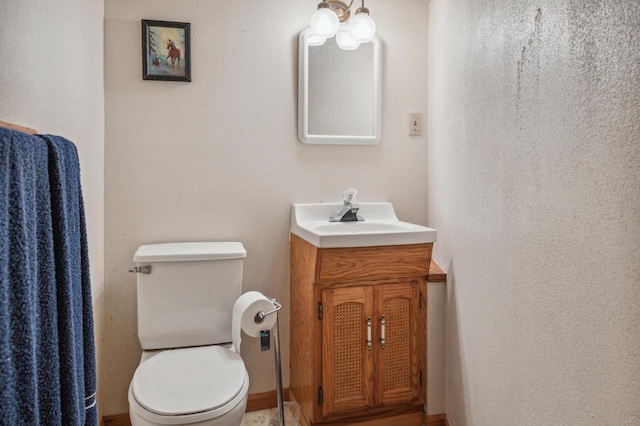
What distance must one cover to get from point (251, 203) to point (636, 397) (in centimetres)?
162

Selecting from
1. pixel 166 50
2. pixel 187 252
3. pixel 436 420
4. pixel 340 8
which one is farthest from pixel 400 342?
pixel 166 50

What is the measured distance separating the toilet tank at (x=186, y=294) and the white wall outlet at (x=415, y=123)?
1.12 meters

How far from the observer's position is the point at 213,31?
200 cm

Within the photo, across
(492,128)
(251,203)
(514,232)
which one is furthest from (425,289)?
(251,203)

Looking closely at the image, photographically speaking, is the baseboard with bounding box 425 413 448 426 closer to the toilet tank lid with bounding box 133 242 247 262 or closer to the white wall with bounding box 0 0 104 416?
the toilet tank lid with bounding box 133 242 247 262

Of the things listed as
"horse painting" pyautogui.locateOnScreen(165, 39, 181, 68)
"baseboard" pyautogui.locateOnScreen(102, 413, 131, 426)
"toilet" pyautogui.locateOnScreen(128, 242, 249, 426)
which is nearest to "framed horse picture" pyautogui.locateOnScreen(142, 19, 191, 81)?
"horse painting" pyautogui.locateOnScreen(165, 39, 181, 68)

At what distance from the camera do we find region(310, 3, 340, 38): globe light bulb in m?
1.91

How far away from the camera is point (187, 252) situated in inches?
70.8

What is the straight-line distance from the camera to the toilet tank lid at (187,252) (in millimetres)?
1750

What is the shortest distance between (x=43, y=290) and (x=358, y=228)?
142 cm

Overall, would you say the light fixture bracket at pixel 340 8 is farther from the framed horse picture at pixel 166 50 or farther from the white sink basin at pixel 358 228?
the white sink basin at pixel 358 228

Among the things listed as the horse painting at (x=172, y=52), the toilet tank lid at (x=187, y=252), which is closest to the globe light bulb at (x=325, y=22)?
the horse painting at (x=172, y=52)

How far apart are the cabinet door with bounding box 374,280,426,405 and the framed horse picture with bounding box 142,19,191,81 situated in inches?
53.4

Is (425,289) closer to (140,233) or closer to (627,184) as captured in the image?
(627,184)
